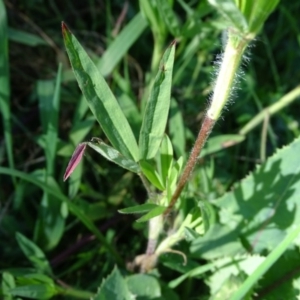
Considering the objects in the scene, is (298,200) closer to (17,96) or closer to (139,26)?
(139,26)

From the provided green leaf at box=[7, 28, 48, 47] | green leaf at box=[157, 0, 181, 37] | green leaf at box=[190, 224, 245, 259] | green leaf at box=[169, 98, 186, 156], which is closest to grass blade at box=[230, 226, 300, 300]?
green leaf at box=[190, 224, 245, 259]

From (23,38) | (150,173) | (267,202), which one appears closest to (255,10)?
(150,173)

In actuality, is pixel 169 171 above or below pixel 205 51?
below

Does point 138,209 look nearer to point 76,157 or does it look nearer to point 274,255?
point 76,157

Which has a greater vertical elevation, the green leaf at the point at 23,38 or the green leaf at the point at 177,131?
the green leaf at the point at 177,131

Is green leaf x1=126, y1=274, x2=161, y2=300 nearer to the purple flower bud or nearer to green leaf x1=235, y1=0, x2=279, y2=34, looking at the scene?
the purple flower bud

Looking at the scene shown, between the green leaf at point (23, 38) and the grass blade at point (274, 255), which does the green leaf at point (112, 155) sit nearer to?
the grass blade at point (274, 255)

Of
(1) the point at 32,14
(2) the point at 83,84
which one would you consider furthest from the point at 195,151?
Result: (1) the point at 32,14

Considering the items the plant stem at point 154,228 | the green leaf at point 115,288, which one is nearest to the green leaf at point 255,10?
the plant stem at point 154,228
